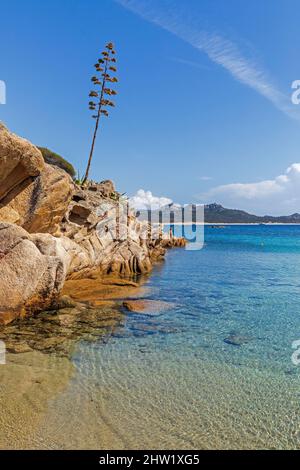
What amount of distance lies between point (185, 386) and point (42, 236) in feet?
33.2

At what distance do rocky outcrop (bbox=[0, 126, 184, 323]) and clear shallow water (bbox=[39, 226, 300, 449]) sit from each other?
348 centimetres

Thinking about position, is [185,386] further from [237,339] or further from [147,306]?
[147,306]

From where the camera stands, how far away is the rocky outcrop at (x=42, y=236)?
1297 centimetres

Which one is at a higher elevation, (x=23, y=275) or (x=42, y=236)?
(x=42, y=236)

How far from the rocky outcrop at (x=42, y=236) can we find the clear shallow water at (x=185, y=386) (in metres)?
3.48

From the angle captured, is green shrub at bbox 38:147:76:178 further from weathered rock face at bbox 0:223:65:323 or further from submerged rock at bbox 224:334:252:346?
submerged rock at bbox 224:334:252:346

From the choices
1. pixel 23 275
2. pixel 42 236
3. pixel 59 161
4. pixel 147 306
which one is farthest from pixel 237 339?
pixel 59 161

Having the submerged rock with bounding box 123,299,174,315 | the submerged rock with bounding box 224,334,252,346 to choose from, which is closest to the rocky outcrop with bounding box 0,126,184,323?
the submerged rock with bounding box 123,299,174,315

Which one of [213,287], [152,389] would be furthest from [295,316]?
[152,389]

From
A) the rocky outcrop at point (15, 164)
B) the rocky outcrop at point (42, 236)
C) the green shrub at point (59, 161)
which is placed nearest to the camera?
the rocky outcrop at point (42, 236)

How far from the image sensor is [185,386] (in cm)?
903

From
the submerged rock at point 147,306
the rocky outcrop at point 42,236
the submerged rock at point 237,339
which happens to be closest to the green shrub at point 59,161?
the rocky outcrop at point 42,236

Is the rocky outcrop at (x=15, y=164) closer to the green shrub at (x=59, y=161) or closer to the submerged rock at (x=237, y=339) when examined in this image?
the submerged rock at (x=237, y=339)
